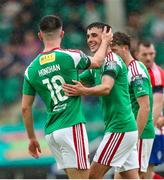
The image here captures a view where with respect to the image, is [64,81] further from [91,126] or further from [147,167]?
[91,126]

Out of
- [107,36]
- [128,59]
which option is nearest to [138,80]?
[128,59]

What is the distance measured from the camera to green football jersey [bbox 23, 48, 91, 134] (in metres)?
7.33

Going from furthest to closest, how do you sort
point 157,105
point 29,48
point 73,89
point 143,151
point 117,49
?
point 29,48, point 157,105, point 143,151, point 117,49, point 73,89

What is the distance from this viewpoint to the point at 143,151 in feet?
29.0

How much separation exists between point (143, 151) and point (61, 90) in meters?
1.81

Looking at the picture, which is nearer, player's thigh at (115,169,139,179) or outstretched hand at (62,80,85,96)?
outstretched hand at (62,80,85,96)

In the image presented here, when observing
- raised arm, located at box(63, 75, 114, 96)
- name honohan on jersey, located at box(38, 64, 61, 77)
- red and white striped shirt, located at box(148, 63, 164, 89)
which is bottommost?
red and white striped shirt, located at box(148, 63, 164, 89)

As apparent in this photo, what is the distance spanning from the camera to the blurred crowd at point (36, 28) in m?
15.3

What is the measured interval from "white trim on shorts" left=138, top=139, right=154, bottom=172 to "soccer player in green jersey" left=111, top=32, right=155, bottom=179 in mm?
→ 49

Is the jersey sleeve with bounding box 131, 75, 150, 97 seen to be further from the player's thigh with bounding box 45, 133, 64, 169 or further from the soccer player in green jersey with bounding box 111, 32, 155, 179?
the player's thigh with bounding box 45, 133, 64, 169

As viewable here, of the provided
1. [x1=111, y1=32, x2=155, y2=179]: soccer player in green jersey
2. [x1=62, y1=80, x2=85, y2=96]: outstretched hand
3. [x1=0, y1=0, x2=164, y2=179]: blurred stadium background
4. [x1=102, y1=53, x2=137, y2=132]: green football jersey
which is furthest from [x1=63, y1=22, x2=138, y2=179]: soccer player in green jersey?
[x1=0, y1=0, x2=164, y2=179]: blurred stadium background

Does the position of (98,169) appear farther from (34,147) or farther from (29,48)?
(29,48)

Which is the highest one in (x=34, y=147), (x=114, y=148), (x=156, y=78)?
(x=156, y=78)

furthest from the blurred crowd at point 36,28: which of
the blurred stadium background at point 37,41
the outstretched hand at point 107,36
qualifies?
the outstretched hand at point 107,36
